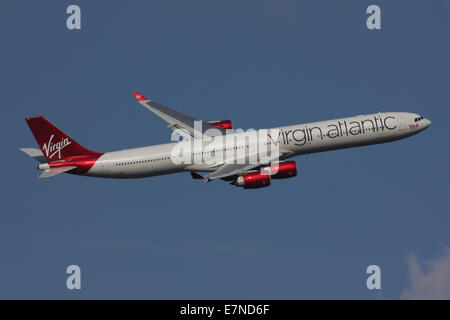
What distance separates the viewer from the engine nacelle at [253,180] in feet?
269

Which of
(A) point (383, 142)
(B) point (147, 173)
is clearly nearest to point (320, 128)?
(A) point (383, 142)

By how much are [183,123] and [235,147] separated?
792cm

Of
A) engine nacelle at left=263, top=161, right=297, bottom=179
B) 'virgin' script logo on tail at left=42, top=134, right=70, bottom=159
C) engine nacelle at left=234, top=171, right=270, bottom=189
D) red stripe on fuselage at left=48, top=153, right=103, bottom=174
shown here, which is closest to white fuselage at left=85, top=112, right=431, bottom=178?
red stripe on fuselage at left=48, top=153, right=103, bottom=174

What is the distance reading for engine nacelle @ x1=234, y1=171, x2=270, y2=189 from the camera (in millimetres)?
81938

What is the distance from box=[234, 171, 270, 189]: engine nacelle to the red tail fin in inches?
883

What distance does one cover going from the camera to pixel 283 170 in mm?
83500

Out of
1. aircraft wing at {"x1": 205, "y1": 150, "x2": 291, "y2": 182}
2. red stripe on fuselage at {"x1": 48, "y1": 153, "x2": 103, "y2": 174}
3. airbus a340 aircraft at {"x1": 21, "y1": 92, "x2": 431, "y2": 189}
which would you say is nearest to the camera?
aircraft wing at {"x1": 205, "y1": 150, "x2": 291, "y2": 182}

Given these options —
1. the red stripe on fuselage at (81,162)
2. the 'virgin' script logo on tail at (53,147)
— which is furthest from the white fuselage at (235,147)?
the 'virgin' script logo on tail at (53,147)

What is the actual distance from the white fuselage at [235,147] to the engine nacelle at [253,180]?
459cm

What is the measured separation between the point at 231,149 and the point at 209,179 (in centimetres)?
828

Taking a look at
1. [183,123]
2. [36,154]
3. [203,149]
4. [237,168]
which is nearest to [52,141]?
[36,154]

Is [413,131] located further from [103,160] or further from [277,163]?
[103,160]

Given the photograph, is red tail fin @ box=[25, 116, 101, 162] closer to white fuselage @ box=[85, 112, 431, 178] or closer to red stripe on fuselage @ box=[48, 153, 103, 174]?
red stripe on fuselage @ box=[48, 153, 103, 174]

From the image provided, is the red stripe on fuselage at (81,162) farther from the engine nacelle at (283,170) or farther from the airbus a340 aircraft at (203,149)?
the engine nacelle at (283,170)
